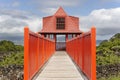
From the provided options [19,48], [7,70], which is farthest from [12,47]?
[7,70]

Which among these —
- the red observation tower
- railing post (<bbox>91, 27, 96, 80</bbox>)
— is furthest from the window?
railing post (<bbox>91, 27, 96, 80</bbox>)

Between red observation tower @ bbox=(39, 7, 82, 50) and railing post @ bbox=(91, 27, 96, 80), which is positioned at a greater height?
red observation tower @ bbox=(39, 7, 82, 50)

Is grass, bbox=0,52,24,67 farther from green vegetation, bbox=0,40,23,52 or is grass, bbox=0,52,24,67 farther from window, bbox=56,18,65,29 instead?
green vegetation, bbox=0,40,23,52

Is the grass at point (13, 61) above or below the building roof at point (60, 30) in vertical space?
below

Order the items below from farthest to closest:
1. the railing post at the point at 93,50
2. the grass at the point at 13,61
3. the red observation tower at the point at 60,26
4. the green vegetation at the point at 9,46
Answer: the green vegetation at the point at 9,46 < the red observation tower at the point at 60,26 < the grass at the point at 13,61 < the railing post at the point at 93,50

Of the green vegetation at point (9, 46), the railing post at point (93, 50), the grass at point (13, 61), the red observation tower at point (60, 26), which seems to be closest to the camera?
the railing post at point (93, 50)

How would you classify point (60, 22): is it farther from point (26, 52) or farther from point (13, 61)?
point (26, 52)

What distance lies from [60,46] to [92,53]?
34.2m

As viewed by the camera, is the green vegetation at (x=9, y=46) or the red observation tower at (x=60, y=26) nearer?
the red observation tower at (x=60, y=26)

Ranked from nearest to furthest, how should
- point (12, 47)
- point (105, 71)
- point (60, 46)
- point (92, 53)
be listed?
point (92, 53) → point (105, 71) → point (60, 46) → point (12, 47)

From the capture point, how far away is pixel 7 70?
1022 inches

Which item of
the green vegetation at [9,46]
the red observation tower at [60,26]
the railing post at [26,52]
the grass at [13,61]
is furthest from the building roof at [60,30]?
the railing post at [26,52]

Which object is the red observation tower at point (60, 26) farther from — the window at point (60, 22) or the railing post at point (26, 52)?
the railing post at point (26, 52)

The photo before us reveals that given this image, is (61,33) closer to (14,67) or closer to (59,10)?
(59,10)
